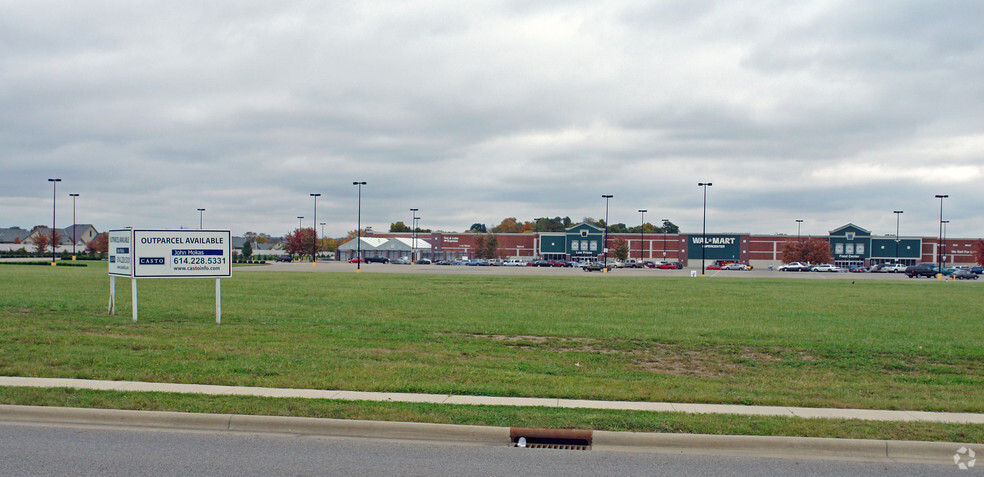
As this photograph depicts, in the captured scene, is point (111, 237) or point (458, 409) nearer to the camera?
point (458, 409)

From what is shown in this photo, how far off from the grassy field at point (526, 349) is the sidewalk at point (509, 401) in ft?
1.19

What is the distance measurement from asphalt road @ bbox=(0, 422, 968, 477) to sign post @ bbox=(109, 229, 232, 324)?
451 inches

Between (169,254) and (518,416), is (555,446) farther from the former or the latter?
(169,254)

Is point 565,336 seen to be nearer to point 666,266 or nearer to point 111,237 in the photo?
point 111,237

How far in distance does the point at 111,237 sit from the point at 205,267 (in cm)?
293

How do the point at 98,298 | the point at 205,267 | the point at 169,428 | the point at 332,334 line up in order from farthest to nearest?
the point at 98,298 < the point at 205,267 < the point at 332,334 < the point at 169,428

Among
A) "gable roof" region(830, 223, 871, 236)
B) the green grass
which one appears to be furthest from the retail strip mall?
the green grass

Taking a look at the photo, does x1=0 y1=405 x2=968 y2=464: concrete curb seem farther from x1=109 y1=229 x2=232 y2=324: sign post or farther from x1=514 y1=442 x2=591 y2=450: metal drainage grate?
x1=109 y1=229 x2=232 y2=324: sign post

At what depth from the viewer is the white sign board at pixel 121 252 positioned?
19.1 m

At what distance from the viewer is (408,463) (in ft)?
23.6

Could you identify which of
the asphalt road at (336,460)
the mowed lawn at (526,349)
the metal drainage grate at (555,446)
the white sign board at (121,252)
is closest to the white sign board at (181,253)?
the white sign board at (121,252)

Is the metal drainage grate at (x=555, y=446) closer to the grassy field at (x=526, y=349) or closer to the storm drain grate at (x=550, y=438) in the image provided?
the storm drain grate at (x=550, y=438)

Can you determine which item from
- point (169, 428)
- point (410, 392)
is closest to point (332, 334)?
point (410, 392)

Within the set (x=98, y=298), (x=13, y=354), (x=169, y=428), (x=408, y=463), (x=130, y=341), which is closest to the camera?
(x=408, y=463)
